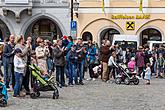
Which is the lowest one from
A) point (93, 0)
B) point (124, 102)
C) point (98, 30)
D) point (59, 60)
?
point (124, 102)

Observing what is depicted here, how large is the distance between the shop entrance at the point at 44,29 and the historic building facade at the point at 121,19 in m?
3.52

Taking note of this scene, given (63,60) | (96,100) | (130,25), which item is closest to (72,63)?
(63,60)

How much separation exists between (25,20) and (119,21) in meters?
7.91

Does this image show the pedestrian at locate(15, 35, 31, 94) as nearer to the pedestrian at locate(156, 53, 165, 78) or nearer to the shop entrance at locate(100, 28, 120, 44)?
the pedestrian at locate(156, 53, 165, 78)

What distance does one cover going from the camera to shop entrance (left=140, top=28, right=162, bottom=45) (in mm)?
38594

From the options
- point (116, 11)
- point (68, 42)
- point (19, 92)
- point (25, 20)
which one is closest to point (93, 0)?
point (116, 11)

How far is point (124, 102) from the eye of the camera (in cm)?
1420

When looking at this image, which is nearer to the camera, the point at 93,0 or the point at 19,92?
the point at 19,92

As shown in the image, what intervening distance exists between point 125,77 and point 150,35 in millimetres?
18568

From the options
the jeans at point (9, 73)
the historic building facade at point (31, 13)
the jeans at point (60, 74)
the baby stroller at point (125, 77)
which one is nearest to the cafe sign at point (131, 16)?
the historic building facade at point (31, 13)

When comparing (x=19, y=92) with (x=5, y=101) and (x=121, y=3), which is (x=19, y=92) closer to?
(x=5, y=101)

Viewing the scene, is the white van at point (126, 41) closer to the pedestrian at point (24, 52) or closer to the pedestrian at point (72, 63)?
the pedestrian at point (72, 63)

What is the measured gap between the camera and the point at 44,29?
42875 millimetres

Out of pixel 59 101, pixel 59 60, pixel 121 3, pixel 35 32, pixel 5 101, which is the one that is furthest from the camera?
pixel 35 32
